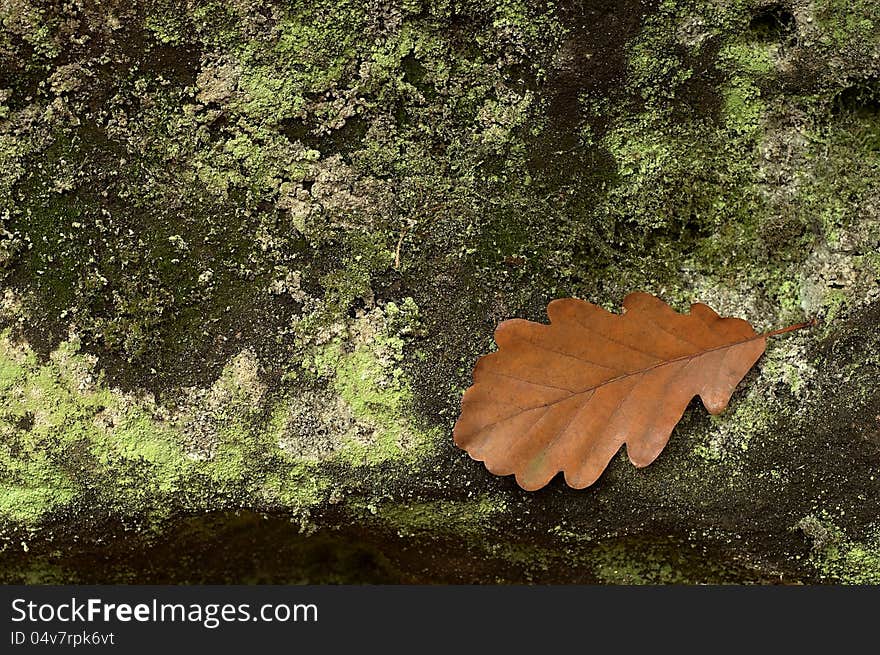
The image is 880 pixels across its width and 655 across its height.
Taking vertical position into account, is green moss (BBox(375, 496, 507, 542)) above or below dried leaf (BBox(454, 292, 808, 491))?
below

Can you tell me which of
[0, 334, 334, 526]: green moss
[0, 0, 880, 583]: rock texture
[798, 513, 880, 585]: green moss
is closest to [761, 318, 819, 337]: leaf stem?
[0, 0, 880, 583]: rock texture

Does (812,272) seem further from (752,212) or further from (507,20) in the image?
(507,20)

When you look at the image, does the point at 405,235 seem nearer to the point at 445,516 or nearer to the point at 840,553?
the point at 445,516

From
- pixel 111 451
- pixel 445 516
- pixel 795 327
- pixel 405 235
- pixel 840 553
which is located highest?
pixel 405 235

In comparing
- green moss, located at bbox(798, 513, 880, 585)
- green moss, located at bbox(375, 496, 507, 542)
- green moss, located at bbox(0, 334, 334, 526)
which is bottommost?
green moss, located at bbox(798, 513, 880, 585)

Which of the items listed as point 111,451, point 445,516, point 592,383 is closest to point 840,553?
point 592,383

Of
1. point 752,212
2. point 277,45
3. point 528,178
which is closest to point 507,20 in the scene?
point 528,178

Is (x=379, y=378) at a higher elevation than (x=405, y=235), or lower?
lower

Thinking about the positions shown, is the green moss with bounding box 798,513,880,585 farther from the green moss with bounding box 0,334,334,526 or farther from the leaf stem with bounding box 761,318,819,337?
the green moss with bounding box 0,334,334,526
